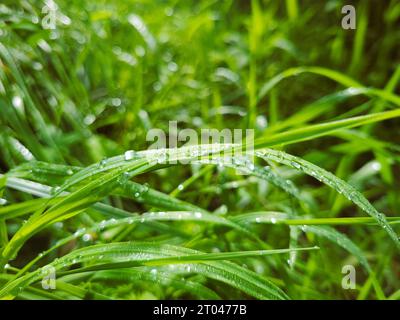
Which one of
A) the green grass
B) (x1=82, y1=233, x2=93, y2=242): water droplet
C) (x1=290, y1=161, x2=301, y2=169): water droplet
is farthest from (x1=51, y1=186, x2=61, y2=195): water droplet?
(x1=290, y1=161, x2=301, y2=169): water droplet

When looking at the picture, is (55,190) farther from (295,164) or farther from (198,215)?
(295,164)

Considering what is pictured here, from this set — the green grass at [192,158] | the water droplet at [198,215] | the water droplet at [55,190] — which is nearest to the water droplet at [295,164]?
the green grass at [192,158]

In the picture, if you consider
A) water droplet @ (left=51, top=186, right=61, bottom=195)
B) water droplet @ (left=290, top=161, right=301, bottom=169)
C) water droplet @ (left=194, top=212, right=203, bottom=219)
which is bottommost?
water droplet @ (left=194, top=212, right=203, bottom=219)

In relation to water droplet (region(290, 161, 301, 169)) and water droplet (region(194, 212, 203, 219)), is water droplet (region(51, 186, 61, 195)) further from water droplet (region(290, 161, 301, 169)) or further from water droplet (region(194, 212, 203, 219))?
water droplet (region(290, 161, 301, 169))

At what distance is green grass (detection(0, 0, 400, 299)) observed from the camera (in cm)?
64

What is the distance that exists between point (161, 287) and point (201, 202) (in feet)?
1.08

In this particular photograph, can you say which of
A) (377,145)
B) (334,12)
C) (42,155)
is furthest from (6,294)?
(334,12)

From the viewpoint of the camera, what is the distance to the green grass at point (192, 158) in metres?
0.64

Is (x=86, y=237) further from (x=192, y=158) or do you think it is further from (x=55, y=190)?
(x=192, y=158)

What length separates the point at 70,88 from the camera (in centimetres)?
117

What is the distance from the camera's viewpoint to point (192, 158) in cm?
64

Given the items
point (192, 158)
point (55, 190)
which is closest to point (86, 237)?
point (55, 190)

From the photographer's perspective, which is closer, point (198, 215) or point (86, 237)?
point (198, 215)
